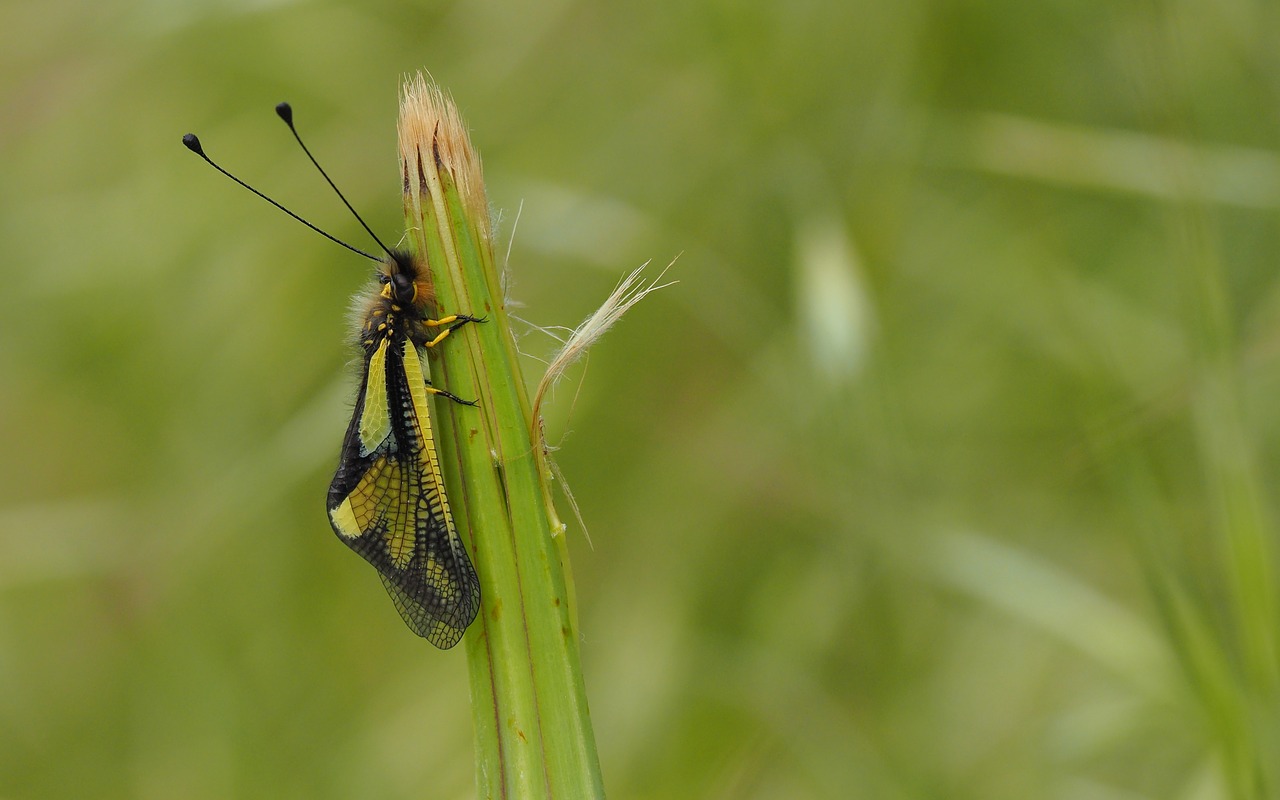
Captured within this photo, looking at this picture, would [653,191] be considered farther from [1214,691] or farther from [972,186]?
[1214,691]

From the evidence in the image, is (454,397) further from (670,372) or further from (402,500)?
(670,372)

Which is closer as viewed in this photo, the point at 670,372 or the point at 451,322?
the point at 451,322

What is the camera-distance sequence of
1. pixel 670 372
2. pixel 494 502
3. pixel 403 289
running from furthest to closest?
pixel 670 372 → pixel 403 289 → pixel 494 502

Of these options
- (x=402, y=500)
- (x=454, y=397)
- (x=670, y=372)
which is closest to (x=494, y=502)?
(x=454, y=397)

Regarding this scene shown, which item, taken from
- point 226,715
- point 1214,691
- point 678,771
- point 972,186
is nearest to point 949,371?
point 972,186

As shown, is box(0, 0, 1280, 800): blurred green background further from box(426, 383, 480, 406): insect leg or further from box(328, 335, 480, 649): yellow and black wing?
box(426, 383, 480, 406): insect leg

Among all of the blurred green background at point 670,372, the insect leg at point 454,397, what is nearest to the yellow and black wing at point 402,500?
the insect leg at point 454,397
